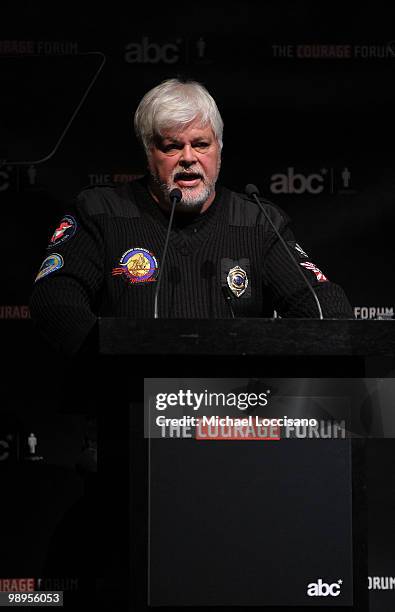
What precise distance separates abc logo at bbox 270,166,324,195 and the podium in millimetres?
1786

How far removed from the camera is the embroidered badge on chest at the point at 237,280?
8.89 feet

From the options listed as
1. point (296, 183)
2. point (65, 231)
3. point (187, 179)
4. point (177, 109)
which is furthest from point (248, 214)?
point (296, 183)

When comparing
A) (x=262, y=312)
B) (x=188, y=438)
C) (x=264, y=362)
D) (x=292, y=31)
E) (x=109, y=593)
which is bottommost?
(x=109, y=593)

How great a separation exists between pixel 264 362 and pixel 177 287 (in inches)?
34.6

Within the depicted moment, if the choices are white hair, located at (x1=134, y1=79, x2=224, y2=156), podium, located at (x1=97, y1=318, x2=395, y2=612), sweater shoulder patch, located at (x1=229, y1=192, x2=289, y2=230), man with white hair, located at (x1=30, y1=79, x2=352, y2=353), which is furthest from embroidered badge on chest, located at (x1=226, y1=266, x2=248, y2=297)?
podium, located at (x1=97, y1=318, x2=395, y2=612)

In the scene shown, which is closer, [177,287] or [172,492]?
[172,492]

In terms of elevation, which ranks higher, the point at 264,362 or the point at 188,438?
the point at 264,362

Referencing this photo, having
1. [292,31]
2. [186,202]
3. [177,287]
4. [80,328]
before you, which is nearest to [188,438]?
[80,328]

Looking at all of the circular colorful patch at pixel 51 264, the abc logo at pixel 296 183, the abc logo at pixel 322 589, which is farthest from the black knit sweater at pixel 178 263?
the abc logo at pixel 322 589

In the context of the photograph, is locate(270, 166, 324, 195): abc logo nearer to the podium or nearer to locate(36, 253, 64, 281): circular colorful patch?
locate(36, 253, 64, 281): circular colorful patch

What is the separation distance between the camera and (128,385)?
1.83 meters

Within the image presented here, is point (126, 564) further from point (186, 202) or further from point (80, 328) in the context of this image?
point (186, 202)

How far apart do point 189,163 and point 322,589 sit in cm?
136

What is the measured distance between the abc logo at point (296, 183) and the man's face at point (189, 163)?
2.51ft
